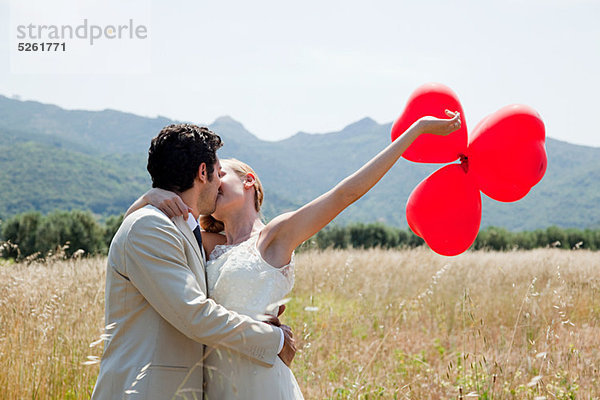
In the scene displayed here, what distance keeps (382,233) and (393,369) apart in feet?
64.6

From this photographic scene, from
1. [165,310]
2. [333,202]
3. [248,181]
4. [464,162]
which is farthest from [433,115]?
[165,310]

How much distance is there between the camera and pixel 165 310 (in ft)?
6.26

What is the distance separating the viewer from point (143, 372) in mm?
1945

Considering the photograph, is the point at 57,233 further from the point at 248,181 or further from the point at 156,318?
the point at 156,318

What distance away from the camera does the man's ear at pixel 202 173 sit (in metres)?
2.22

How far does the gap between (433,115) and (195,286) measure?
4.43ft

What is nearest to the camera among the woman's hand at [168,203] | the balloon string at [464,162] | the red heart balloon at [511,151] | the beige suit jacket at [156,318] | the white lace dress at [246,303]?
the beige suit jacket at [156,318]

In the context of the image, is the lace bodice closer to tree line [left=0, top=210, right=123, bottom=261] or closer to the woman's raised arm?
the woman's raised arm

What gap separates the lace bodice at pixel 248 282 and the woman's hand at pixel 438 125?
0.88 metres

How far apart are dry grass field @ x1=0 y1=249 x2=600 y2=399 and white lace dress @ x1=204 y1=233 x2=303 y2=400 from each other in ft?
0.74

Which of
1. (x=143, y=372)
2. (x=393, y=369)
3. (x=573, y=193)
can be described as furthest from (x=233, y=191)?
(x=573, y=193)

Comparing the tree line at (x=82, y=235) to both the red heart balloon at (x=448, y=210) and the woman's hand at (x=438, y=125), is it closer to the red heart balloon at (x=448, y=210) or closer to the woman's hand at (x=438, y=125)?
the red heart balloon at (x=448, y=210)

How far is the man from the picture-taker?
191 cm

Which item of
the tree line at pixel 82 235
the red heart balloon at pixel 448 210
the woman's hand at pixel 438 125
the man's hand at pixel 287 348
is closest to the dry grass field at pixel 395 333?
the man's hand at pixel 287 348
